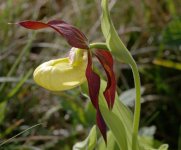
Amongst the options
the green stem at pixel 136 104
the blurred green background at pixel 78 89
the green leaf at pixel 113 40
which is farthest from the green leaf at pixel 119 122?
the blurred green background at pixel 78 89

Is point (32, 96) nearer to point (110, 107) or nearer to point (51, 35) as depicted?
point (51, 35)

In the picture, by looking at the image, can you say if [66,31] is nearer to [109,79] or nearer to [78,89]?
[109,79]

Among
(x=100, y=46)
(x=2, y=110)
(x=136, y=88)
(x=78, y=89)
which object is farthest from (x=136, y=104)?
(x=78, y=89)

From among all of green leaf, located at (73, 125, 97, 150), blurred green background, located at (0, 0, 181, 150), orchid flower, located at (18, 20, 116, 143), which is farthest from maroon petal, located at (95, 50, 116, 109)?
blurred green background, located at (0, 0, 181, 150)

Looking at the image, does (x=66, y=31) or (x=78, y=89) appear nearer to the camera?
(x=66, y=31)

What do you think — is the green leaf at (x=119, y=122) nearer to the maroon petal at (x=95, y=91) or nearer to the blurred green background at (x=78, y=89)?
the maroon petal at (x=95, y=91)

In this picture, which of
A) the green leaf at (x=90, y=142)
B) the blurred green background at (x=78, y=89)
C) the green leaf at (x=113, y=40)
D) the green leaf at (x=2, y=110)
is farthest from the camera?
the blurred green background at (x=78, y=89)
